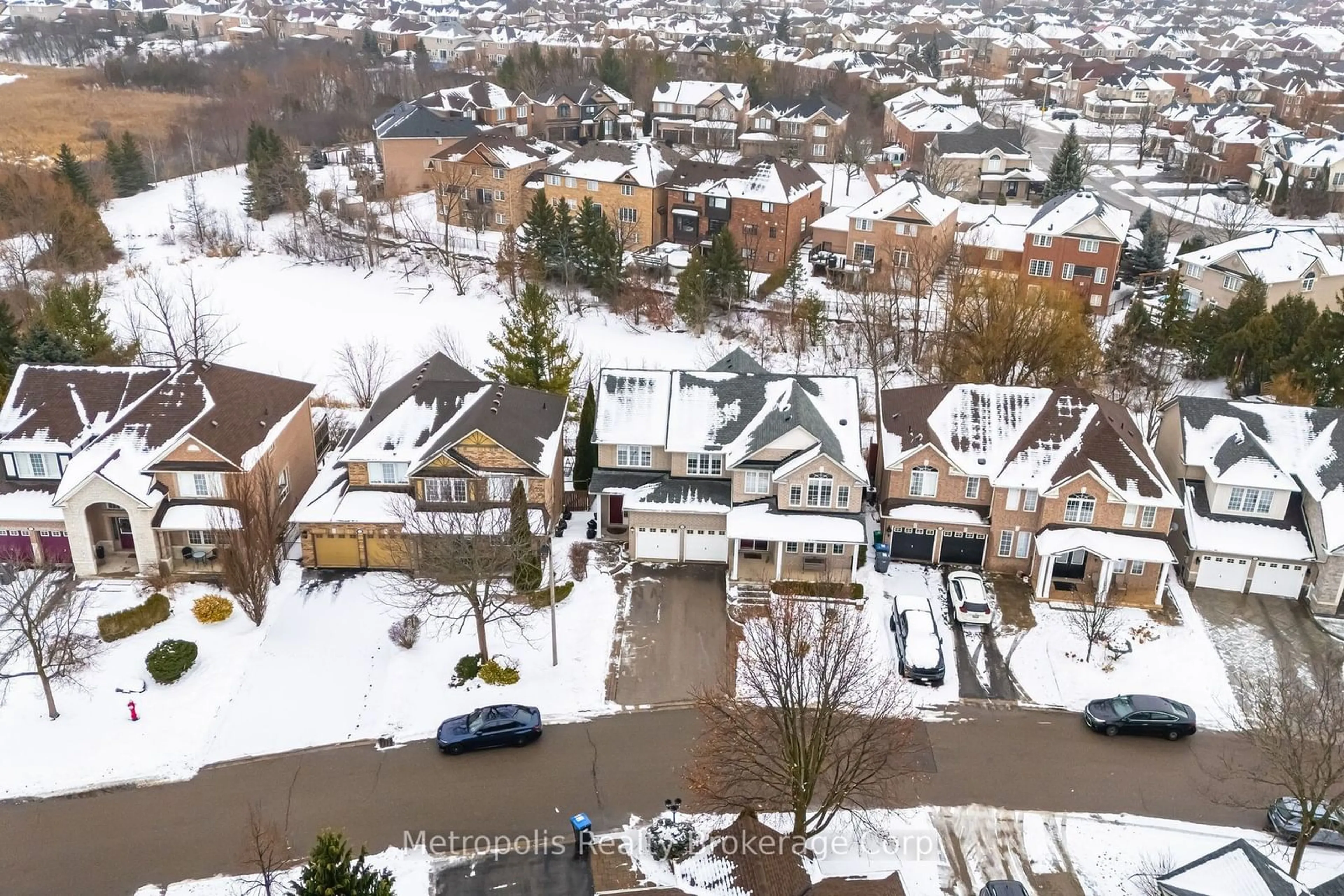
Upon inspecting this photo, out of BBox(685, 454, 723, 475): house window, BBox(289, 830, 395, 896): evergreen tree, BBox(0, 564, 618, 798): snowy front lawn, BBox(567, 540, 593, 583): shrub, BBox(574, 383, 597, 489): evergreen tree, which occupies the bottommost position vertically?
BBox(0, 564, 618, 798): snowy front lawn

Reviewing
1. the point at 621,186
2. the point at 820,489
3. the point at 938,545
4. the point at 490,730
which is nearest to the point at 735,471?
the point at 820,489

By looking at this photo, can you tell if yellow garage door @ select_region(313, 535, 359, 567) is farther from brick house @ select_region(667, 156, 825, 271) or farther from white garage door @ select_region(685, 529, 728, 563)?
brick house @ select_region(667, 156, 825, 271)

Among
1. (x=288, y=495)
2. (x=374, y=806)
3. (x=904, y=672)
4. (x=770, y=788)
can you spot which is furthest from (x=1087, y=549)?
(x=288, y=495)

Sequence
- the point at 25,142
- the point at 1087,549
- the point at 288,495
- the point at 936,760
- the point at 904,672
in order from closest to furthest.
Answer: the point at 936,760
the point at 904,672
the point at 1087,549
the point at 288,495
the point at 25,142

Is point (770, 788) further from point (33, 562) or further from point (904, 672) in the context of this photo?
point (33, 562)

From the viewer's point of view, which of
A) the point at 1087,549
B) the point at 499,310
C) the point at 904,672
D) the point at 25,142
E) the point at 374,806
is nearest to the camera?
the point at 374,806

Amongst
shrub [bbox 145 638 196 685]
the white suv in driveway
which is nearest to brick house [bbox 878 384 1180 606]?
the white suv in driveway
